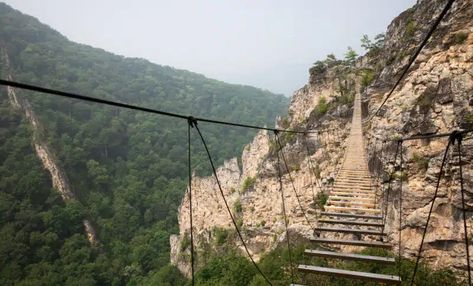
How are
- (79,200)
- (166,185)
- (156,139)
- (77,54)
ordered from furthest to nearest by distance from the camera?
(77,54), (156,139), (166,185), (79,200)

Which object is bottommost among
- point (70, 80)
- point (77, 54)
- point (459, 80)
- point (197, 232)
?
point (197, 232)

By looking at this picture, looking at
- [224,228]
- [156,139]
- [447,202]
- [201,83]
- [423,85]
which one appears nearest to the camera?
[447,202]

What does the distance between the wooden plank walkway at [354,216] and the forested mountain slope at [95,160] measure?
2041 centimetres

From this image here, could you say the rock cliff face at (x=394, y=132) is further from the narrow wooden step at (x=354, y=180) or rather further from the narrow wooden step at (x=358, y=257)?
the narrow wooden step at (x=358, y=257)

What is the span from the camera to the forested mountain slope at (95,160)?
38.2 metres

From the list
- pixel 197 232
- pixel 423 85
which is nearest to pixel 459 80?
pixel 423 85

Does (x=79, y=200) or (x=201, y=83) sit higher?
(x=201, y=83)

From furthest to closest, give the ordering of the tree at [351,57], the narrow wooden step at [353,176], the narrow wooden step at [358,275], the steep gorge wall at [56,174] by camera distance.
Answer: the steep gorge wall at [56,174]
the tree at [351,57]
the narrow wooden step at [353,176]
the narrow wooden step at [358,275]

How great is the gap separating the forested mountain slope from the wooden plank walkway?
20.4m

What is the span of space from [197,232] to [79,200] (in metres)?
32.9

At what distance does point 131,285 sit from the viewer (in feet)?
116

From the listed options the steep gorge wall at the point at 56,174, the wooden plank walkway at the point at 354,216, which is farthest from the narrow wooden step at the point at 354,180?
the steep gorge wall at the point at 56,174

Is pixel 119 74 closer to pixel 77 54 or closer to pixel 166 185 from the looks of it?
pixel 77 54

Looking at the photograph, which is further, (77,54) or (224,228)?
(77,54)
